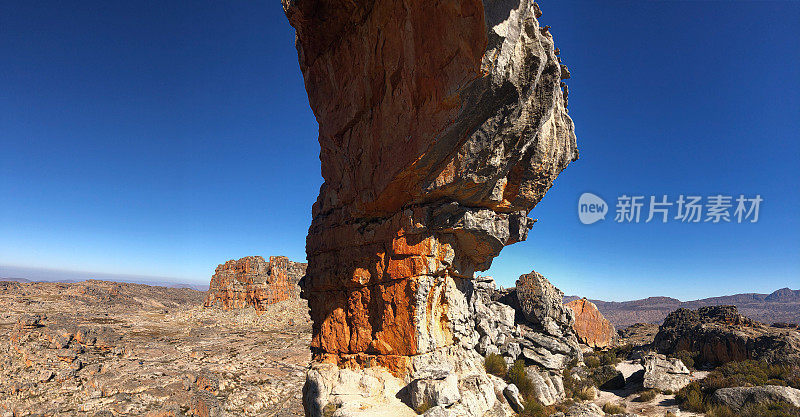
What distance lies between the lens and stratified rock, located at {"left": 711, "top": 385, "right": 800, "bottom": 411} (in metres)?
11.7

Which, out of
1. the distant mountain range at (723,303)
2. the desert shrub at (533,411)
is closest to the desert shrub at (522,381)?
the desert shrub at (533,411)

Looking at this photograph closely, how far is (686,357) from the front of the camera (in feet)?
67.7

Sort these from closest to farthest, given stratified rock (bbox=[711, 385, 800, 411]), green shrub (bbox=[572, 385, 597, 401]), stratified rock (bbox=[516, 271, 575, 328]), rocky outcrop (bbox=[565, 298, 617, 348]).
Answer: stratified rock (bbox=[711, 385, 800, 411]) < green shrub (bbox=[572, 385, 597, 401]) < stratified rock (bbox=[516, 271, 575, 328]) < rocky outcrop (bbox=[565, 298, 617, 348])

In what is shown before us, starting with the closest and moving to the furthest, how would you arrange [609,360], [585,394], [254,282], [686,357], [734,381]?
1. [734,381]
2. [585,394]
3. [686,357]
4. [609,360]
5. [254,282]

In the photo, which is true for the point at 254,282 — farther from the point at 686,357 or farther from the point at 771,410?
the point at 771,410

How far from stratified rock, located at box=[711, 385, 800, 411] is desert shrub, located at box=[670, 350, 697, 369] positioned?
834 cm

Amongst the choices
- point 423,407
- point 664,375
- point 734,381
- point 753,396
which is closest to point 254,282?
point 423,407

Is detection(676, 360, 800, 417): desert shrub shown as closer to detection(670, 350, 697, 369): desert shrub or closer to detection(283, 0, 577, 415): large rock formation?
detection(670, 350, 697, 369): desert shrub

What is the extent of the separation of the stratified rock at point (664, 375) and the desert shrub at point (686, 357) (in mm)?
3208

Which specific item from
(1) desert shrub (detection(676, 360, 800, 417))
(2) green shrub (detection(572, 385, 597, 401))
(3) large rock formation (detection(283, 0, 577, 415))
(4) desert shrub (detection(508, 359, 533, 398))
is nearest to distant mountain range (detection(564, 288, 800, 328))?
(1) desert shrub (detection(676, 360, 800, 417))

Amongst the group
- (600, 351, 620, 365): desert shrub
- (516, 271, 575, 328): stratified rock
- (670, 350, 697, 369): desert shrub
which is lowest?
(600, 351, 620, 365): desert shrub

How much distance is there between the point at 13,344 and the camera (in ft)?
119

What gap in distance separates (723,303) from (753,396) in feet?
597

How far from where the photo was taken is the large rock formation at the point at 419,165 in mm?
8164
